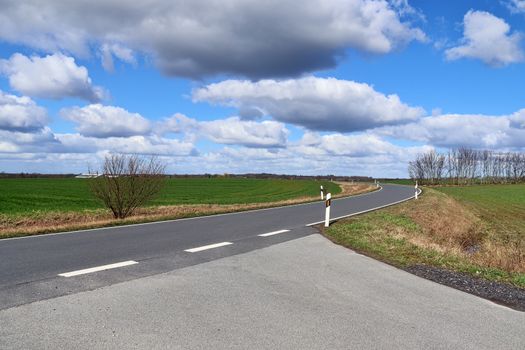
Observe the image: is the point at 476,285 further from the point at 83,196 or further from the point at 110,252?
the point at 83,196

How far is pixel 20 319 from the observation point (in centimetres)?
476

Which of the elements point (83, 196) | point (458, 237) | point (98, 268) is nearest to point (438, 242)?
point (458, 237)

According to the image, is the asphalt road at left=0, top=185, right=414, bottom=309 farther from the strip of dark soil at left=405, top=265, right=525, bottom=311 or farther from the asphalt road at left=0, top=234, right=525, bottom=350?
the strip of dark soil at left=405, top=265, right=525, bottom=311

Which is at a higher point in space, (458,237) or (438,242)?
(438,242)

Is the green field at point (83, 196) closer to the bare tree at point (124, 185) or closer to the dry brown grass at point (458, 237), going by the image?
the bare tree at point (124, 185)

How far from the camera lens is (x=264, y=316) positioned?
5137 millimetres

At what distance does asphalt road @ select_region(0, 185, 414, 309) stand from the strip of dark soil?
361 cm

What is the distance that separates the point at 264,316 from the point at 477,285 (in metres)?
3.82

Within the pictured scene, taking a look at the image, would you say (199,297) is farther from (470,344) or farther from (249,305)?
(470,344)

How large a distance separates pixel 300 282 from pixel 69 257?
4338 millimetres

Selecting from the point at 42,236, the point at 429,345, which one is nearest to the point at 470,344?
the point at 429,345

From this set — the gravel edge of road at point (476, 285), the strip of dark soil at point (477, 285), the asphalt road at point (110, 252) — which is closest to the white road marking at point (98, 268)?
the asphalt road at point (110, 252)

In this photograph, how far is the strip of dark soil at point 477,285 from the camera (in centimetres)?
634

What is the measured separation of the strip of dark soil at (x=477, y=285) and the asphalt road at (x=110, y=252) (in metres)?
3.61
